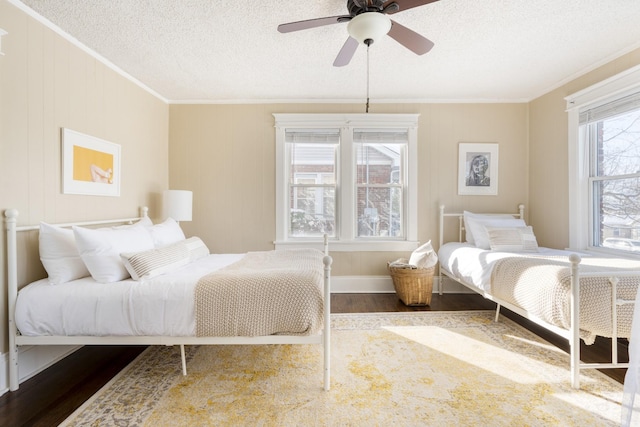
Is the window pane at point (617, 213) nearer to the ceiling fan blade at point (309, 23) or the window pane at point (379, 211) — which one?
the window pane at point (379, 211)

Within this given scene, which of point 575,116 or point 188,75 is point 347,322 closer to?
point 188,75

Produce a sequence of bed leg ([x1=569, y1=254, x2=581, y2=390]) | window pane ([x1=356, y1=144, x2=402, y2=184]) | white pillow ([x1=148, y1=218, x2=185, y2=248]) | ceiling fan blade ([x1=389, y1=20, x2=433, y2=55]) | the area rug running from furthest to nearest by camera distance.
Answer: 1. window pane ([x1=356, y1=144, x2=402, y2=184])
2. white pillow ([x1=148, y1=218, x2=185, y2=248])
3. ceiling fan blade ([x1=389, y1=20, x2=433, y2=55])
4. bed leg ([x1=569, y1=254, x2=581, y2=390])
5. the area rug

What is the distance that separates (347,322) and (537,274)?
1.62 m

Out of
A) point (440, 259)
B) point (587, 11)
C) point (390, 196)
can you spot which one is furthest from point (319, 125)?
point (587, 11)

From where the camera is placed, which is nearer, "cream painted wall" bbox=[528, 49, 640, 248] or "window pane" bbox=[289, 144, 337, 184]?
"cream painted wall" bbox=[528, 49, 640, 248]

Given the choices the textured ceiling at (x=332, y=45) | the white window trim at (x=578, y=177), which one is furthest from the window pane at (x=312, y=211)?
the white window trim at (x=578, y=177)

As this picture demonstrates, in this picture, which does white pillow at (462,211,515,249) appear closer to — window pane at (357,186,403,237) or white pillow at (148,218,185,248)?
window pane at (357,186,403,237)

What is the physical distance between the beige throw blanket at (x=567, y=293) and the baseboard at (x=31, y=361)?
11.4ft

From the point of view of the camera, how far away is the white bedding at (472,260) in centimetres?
268

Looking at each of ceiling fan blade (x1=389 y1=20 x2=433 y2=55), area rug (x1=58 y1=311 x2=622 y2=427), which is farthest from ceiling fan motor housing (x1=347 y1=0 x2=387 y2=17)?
area rug (x1=58 y1=311 x2=622 y2=427)

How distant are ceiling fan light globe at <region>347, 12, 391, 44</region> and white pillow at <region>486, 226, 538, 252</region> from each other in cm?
244

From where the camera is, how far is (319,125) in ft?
12.5

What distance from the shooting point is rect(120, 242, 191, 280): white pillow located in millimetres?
1947

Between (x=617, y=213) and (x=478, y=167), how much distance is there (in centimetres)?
140
